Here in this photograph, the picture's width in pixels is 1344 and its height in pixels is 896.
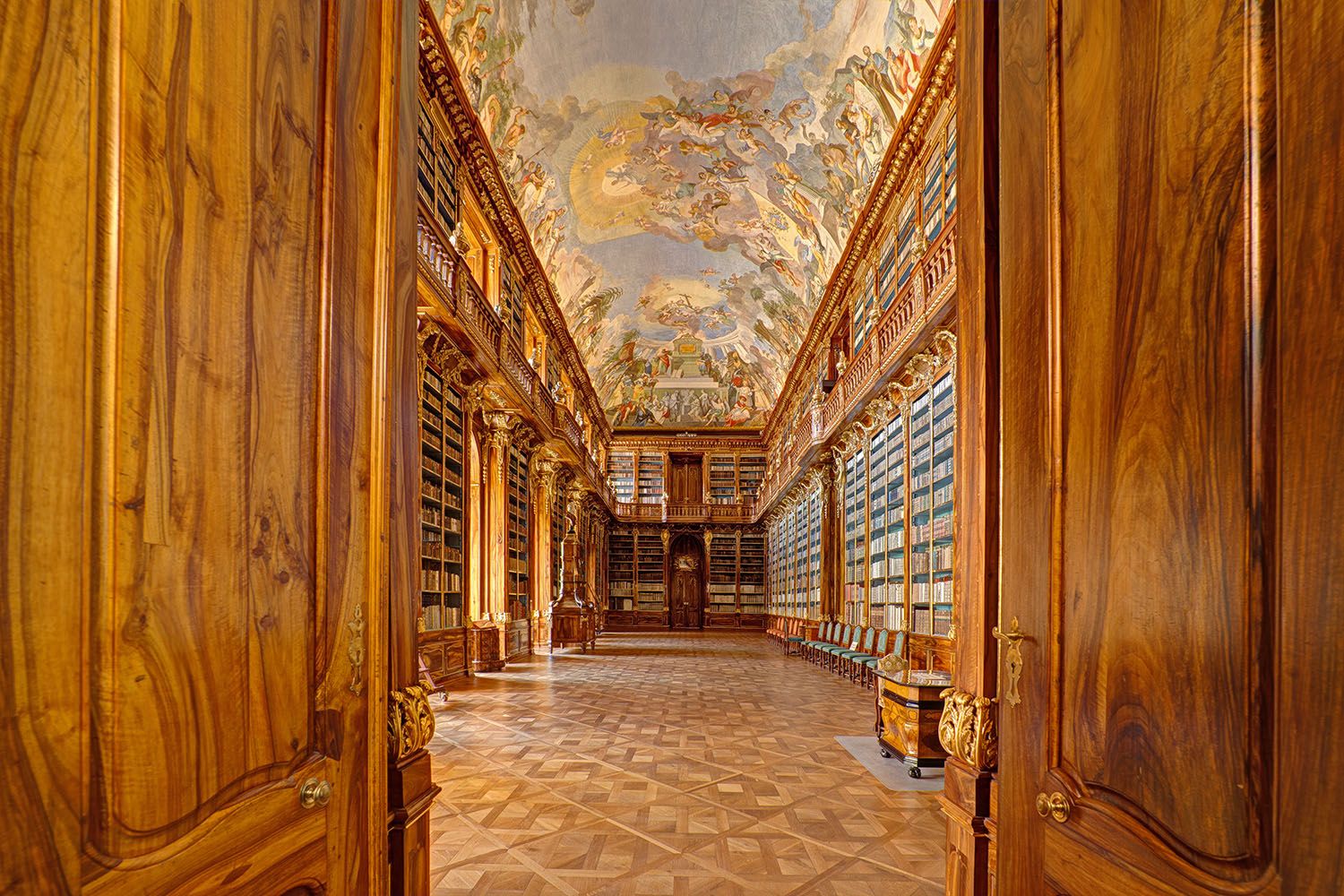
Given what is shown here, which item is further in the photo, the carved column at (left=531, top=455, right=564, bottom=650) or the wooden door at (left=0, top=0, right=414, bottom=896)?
the carved column at (left=531, top=455, right=564, bottom=650)

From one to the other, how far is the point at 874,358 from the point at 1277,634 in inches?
419

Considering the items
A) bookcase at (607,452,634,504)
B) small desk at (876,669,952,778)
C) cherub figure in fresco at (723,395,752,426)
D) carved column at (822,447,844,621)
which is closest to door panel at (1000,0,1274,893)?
small desk at (876,669,952,778)

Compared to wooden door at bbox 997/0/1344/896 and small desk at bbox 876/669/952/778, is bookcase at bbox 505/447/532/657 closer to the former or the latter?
small desk at bbox 876/669/952/778

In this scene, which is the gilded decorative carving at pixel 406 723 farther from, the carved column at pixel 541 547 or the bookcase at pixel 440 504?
the carved column at pixel 541 547

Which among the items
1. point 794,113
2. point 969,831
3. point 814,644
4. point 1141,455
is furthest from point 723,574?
point 1141,455

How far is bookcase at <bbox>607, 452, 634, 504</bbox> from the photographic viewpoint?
29.5 m

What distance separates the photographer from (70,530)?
0.94m

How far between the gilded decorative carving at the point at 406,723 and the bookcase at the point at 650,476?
27274mm

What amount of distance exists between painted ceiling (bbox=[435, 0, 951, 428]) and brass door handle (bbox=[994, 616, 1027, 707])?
9.38 m

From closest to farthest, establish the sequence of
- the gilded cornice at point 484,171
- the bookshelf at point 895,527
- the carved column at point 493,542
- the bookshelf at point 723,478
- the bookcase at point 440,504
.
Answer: the gilded cornice at point 484,171 → the bookcase at point 440,504 → the bookshelf at point 895,527 → the carved column at point 493,542 → the bookshelf at point 723,478

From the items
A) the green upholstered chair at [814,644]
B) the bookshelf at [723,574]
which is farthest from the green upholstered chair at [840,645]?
the bookshelf at [723,574]

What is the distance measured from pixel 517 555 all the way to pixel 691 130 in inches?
349

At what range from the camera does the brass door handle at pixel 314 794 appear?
4.84 ft

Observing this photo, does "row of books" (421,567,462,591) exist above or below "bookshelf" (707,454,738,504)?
below
